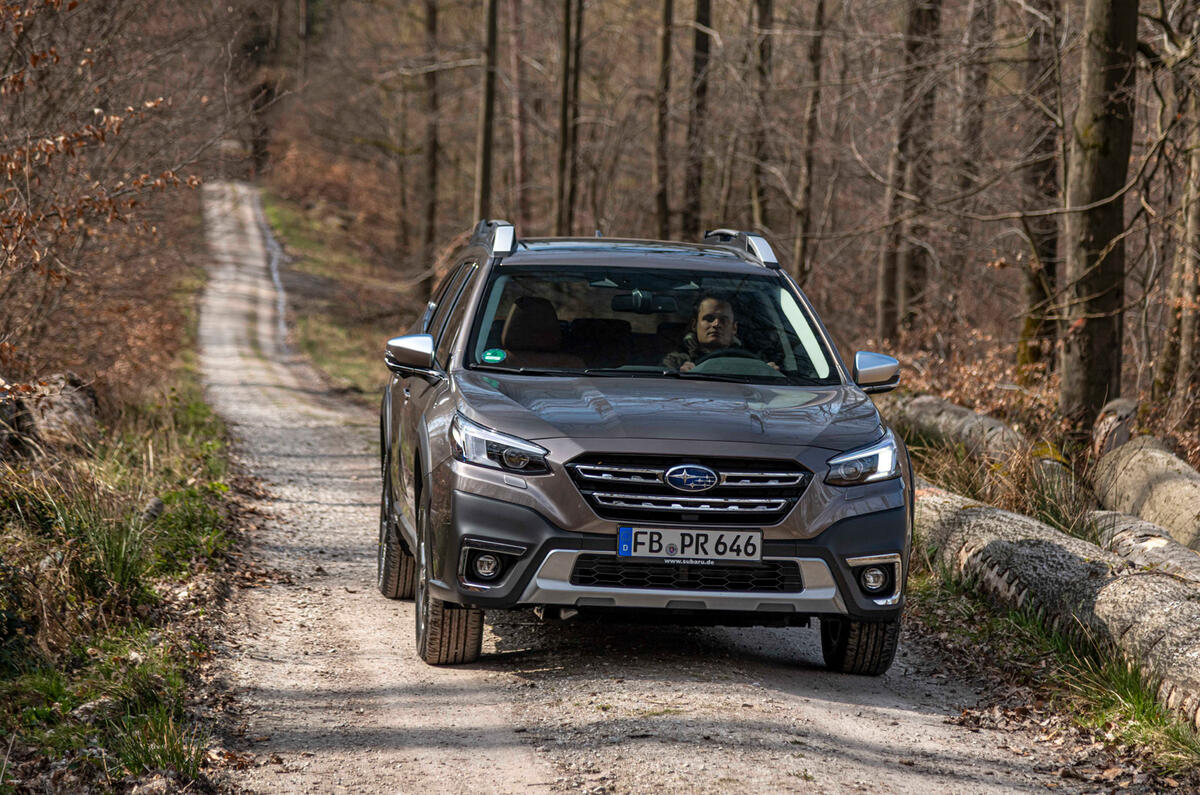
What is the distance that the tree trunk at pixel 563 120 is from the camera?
1000 inches

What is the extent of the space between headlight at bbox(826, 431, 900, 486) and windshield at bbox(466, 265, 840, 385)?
0.79m

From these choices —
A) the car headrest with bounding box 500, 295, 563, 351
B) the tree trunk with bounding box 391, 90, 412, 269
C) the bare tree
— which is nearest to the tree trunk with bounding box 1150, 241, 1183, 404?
the car headrest with bounding box 500, 295, 563, 351

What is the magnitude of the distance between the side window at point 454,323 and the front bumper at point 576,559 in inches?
49.7

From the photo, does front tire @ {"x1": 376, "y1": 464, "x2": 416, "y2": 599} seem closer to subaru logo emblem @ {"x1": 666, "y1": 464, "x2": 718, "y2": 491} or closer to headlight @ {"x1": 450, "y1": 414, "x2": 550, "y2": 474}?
headlight @ {"x1": 450, "y1": 414, "x2": 550, "y2": 474}

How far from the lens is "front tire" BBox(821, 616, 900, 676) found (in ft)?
20.0

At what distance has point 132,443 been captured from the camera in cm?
1162

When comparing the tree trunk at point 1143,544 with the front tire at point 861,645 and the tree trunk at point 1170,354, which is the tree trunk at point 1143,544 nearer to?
the front tire at point 861,645

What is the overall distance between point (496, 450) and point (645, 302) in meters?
1.68

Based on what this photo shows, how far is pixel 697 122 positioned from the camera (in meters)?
26.4

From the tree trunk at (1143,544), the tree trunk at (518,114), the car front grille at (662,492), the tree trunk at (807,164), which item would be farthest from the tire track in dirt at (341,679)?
the tree trunk at (518,114)

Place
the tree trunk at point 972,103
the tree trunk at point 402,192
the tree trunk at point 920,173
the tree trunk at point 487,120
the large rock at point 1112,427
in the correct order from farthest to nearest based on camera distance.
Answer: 1. the tree trunk at point 402,192
2. the tree trunk at point 487,120
3. the tree trunk at point 920,173
4. the tree trunk at point 972,103
5. the large rock at point 1112,427

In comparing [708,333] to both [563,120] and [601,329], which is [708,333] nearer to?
[601,329]

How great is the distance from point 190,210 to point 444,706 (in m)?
15.8

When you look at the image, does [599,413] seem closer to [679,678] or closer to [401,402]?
[679,678]
